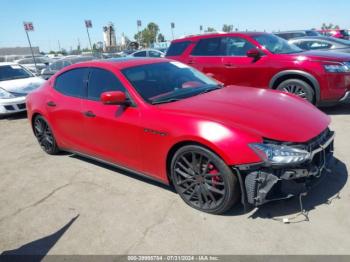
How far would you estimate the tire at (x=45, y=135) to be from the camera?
5.44 meters

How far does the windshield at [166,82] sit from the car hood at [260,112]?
176 mm

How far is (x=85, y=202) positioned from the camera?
3955 millimetres

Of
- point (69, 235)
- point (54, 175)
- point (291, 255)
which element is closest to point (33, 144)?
point (54, 175)

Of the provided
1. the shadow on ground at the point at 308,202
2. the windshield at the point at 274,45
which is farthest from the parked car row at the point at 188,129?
the windshield at the point at 274,45

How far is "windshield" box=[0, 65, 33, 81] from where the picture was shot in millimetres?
9891

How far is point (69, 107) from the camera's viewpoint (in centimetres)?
465

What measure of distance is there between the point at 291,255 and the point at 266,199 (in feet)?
1.67

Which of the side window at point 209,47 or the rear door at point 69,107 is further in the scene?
the side window at point 209,47

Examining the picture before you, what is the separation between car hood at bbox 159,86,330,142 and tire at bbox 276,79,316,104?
Answer: 270 centimetres

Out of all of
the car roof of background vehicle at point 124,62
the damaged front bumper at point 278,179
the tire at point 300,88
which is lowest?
the tire at point 300,88

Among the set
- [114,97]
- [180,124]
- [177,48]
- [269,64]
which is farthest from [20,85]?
[180,124]

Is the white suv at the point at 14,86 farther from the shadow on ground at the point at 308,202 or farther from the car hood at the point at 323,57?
the shadow on ground at the point at 308,202

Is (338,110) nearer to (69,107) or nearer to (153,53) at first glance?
(69,107)

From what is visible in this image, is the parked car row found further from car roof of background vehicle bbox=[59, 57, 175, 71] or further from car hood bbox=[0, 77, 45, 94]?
car hood bbox=[0, 77, 45, 94]
